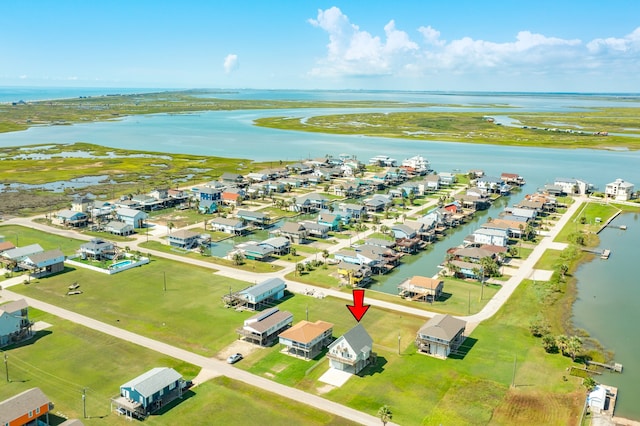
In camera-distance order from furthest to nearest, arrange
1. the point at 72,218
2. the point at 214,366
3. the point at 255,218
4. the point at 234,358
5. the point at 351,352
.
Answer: the point at 255,218 < the point at 72,218 < the point at 234,358 < the point at 214,366 < the point at 351,352

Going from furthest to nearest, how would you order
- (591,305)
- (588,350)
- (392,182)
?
(392,182) < (591,305) < (588,350)

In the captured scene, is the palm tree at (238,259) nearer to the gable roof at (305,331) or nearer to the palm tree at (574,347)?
the gable roof at (305,331)

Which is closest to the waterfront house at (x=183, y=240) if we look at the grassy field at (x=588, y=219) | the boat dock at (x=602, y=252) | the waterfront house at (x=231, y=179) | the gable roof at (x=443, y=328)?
the gable roof at (x=443, y=328)

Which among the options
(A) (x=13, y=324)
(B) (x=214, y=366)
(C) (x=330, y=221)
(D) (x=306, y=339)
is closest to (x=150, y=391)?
(B) (x=214, y=366)

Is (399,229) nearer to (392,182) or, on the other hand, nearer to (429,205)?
(429,205)

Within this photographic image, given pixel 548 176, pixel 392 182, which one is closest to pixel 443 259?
pixel 392 182

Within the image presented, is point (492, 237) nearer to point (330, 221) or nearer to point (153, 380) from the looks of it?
point (330, 221)
